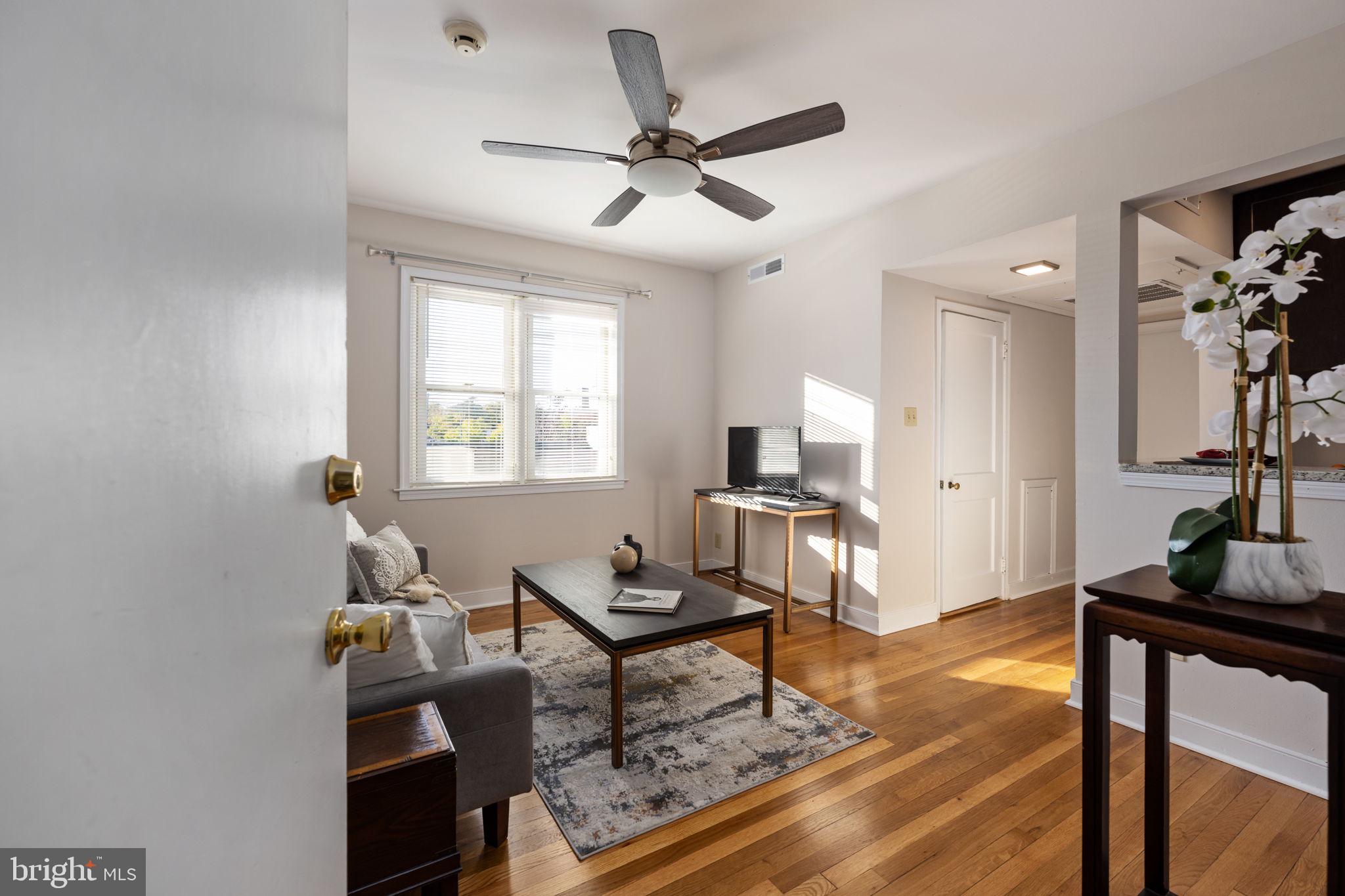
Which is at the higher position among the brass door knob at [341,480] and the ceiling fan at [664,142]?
the ceiling fan at [664,142]

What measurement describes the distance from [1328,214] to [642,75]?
1.68m

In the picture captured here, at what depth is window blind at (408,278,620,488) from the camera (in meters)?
3.90

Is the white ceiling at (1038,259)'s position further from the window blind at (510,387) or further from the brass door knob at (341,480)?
the brass door knob at (341,480)

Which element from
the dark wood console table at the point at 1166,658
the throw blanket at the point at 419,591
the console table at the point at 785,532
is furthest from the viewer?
the console table at the point at 785,532

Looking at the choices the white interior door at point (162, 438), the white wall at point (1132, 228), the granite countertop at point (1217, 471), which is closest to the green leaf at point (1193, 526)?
the granite countertop at point (1217, 471)

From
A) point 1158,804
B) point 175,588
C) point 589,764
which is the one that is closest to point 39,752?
point 175,588

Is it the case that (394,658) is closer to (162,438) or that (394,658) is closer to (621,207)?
(162,438)

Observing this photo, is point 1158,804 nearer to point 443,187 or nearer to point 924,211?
point 924,211

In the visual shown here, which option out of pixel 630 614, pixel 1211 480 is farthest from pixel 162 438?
pixel 1211 480

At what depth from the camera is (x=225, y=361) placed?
0.39 meters

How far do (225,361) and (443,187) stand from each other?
3538mm

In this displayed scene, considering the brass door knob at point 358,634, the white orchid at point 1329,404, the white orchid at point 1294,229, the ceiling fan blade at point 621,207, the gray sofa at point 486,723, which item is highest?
the ceiling fan blade at point 621,207

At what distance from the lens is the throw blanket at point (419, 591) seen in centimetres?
255

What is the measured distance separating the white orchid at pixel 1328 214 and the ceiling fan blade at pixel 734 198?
6.03 ft
